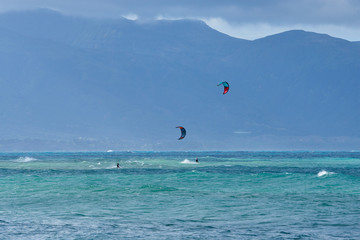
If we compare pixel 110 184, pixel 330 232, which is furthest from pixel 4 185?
pixel 330 232

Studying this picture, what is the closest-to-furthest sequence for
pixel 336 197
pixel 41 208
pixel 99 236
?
pixel 99 236 < pixel 41 208 < pixel 336 197

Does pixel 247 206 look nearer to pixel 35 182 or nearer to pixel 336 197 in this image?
pixel 336 197

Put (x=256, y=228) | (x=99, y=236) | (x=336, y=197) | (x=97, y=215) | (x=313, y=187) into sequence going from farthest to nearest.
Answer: (x=313, y=187) → (x=336, y=197) → (x=97, y=215) → (x=256, y=228) → (x=99, y=236)

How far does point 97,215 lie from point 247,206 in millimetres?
11067

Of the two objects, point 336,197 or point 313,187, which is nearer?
point 336,197

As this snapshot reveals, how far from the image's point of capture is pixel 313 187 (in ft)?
241

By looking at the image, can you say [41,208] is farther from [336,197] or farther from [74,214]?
[336,197]

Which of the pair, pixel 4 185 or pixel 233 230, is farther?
pixel 4 185

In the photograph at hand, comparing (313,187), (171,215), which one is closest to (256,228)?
(171,215)

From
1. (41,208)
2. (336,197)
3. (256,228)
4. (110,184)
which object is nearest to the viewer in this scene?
(256,228)

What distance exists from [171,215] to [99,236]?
10.1 metres

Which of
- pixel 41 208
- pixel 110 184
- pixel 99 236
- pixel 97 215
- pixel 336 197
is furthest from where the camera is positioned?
pixel 110 184

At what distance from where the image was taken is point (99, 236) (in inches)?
1487

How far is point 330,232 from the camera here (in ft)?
128
